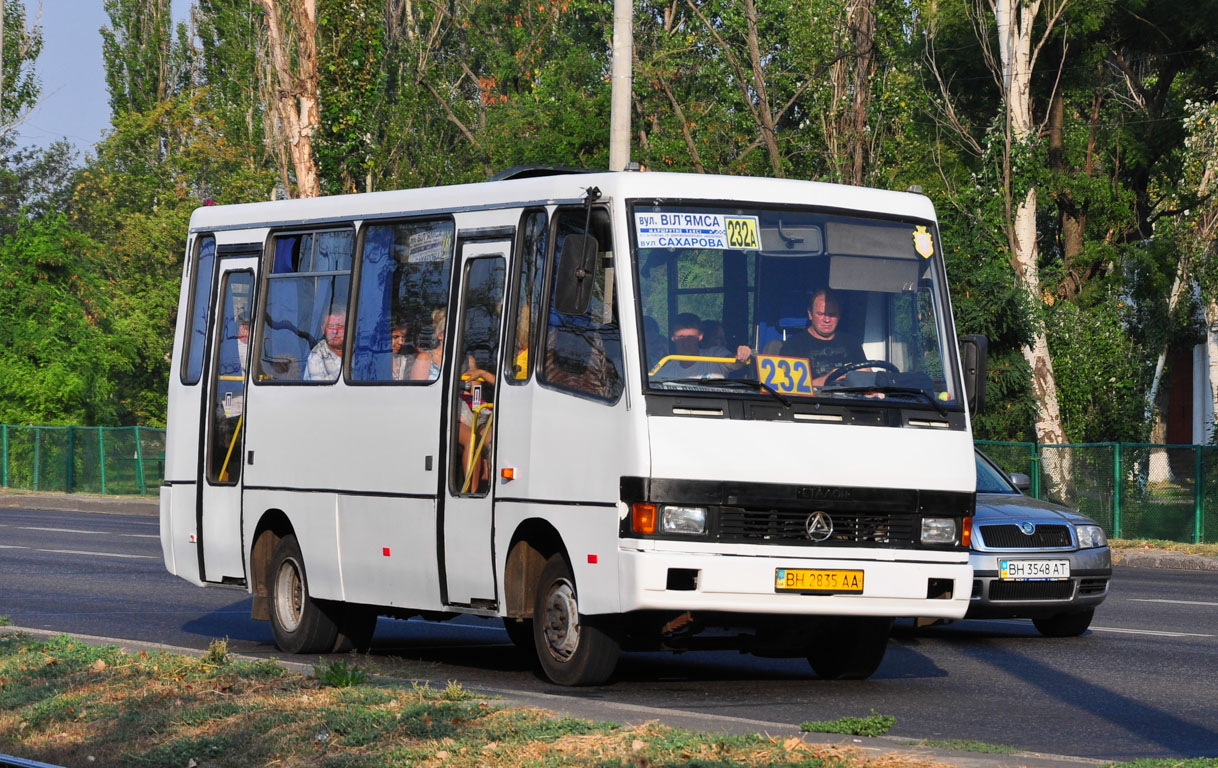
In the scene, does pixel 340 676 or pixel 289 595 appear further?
pixel 289 595

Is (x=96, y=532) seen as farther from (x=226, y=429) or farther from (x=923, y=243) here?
(x=923, y=243)

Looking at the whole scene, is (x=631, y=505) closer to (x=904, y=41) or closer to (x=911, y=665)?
(x=911, y=665)

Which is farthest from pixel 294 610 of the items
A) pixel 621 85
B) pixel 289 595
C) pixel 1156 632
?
pixel 621 85

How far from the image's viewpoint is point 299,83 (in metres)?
34.3

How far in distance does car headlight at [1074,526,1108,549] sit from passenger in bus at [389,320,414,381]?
574 centimetres

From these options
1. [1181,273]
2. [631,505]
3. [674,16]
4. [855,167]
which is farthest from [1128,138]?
[631,505]

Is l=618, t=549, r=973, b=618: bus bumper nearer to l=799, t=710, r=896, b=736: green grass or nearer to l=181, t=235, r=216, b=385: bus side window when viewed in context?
l=799, t=710, r=896, b=736: green grass

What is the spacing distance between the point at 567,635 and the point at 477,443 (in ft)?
4.47

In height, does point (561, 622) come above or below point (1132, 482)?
below

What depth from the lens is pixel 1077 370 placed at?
1368 inches

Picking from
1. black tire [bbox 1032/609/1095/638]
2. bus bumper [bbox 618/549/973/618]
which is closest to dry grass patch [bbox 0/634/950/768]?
bus bumper [bbox 618/549/973/618]

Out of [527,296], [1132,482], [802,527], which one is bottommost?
[1132,482]

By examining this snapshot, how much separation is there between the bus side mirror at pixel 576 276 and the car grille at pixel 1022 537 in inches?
211

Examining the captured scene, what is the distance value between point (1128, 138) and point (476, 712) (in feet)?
121
